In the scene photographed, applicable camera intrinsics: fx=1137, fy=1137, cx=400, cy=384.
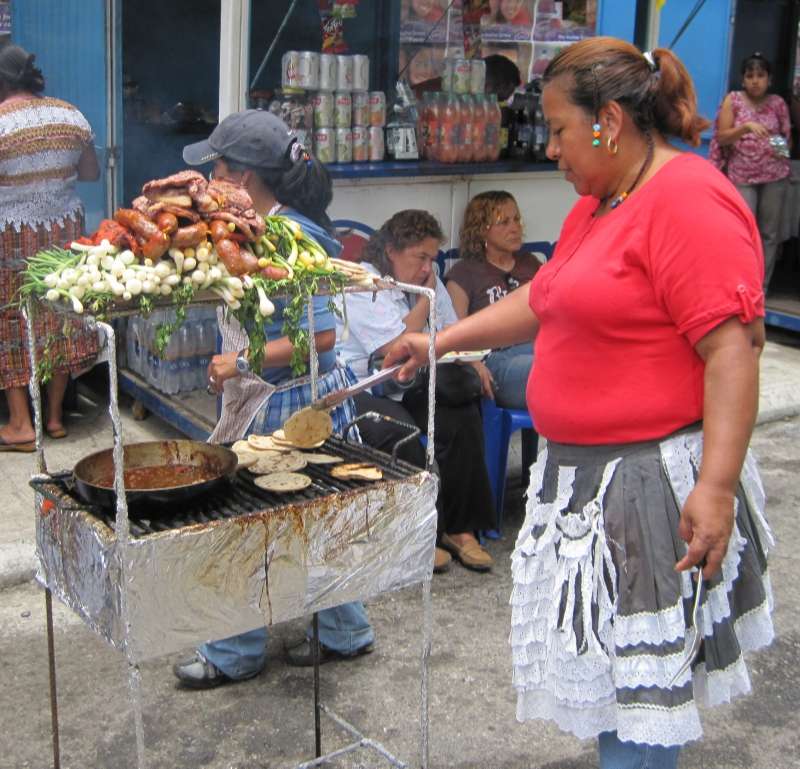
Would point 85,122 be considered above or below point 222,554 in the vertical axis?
above

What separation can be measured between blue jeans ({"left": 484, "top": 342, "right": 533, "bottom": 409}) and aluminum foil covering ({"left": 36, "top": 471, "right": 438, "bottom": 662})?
195 centimetres

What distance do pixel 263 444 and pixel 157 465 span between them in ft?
1.07

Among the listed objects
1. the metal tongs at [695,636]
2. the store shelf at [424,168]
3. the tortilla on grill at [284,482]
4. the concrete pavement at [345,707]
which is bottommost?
the concrete pavement at [345,707]

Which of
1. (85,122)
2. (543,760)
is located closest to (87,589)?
(543,760)

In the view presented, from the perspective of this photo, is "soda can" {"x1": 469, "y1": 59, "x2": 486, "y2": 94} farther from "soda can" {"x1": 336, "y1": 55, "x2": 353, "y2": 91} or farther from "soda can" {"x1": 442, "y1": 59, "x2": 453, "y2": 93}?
"soda can" {"x1": 336, "y1": 55, "x2": 353, "y2": 91}

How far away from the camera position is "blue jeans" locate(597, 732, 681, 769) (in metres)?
2.53

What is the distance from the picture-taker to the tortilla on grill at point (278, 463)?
3021mm

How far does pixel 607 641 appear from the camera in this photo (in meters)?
2.49

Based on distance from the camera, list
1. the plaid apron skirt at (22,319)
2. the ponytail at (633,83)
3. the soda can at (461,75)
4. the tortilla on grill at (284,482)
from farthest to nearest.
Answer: the soda can at (461,75), the plaid apron skirt at (22,319), the tortilla on grill at (284,482), the ponytail at (633,83)

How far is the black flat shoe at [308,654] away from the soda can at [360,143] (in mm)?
2719

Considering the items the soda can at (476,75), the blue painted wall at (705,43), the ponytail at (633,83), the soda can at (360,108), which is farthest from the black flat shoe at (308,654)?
the blue painted wall at (705,43)

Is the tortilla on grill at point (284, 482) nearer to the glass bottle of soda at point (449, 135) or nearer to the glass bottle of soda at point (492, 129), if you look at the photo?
the glass bottle of soda at point (449, 135)

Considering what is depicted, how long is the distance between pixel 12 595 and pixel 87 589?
71.7 inches

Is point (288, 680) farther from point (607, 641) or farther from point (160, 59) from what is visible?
point (160, 59)
